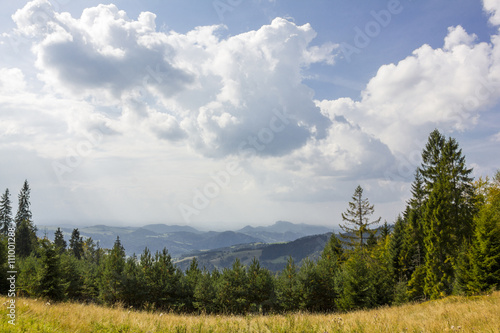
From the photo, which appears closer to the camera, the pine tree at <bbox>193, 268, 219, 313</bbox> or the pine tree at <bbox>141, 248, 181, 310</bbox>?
the pine tree at <bbox>193, 268, 219, 313</bbox>

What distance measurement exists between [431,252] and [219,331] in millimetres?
36729

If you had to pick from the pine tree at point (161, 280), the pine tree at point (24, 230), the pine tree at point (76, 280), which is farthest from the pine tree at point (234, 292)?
the pine tree at point (24, 230)

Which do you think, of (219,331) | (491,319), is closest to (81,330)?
(219,331)

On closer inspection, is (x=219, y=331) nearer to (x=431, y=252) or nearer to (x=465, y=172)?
(x=431, y=252)

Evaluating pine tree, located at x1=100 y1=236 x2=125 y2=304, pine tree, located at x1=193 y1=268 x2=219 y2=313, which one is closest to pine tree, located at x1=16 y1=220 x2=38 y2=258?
pine tree, located at x1=100 y1=236 x2=125 y2=304

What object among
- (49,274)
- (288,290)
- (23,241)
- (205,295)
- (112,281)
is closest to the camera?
(49,274)

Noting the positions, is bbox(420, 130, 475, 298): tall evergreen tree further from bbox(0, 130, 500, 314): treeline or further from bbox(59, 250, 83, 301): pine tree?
bbox(59, 250, 83, 301): pine tree

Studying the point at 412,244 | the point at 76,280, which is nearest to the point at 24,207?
the point at 76,280

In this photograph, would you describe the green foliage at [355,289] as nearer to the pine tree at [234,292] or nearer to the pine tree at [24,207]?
the pine tree at [234,292]

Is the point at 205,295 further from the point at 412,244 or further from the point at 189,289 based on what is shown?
the point at 412,244

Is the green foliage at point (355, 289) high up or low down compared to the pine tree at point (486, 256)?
down

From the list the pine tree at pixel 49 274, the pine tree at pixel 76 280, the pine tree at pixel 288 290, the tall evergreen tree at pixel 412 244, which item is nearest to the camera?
the pine tree at pixel 49 274

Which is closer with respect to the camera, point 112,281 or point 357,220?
point 112,281

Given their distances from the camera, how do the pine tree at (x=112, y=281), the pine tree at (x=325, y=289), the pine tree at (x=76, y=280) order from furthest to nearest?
1. the pine tree at (x=76, y=280)
2. the pine tree at (x=325, y=289)
3. the pine tree at (x=112, y=281)
